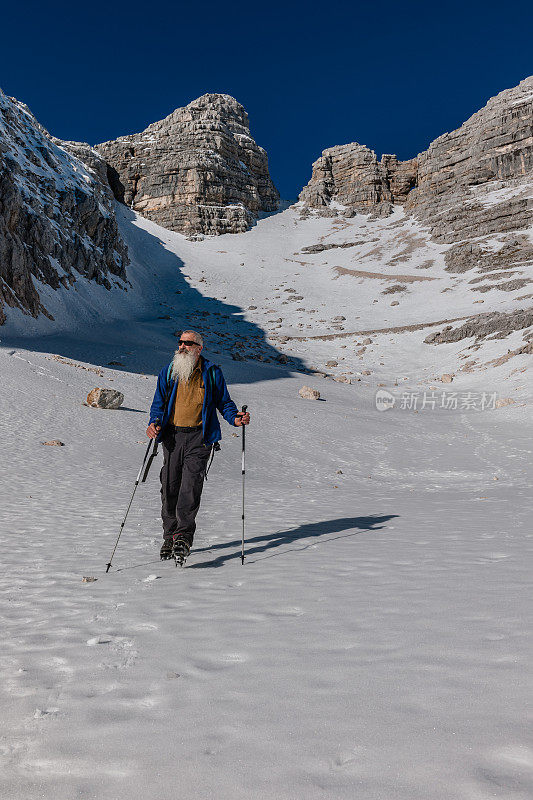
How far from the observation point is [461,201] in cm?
8019

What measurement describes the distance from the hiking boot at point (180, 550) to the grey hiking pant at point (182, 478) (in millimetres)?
52

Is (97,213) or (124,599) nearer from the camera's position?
(124,599)

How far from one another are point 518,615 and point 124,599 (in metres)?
3.10

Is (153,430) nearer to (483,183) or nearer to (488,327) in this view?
(488,327)

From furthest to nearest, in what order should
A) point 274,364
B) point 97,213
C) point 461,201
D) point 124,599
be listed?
point 461,201 < point 97,213 < point 274,364 < point 124,599

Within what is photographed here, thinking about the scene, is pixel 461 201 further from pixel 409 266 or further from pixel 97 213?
pixel 97 213

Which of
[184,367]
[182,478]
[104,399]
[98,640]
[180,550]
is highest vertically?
[104,399]

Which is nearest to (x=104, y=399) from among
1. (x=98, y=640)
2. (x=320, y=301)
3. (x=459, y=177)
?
(x=98, y=640)

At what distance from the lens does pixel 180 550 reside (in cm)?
521

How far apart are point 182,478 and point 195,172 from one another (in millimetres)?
101350

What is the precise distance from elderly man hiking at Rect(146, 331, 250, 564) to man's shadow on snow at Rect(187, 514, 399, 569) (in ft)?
2.07

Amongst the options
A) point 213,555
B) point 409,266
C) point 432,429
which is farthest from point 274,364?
point 409,266

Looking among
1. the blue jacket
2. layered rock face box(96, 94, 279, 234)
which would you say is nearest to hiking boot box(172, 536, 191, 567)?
the blue jacket

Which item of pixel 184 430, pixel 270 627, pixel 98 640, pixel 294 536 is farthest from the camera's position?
pixel 294 536
